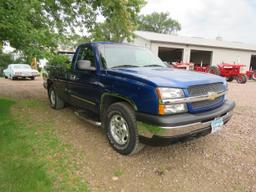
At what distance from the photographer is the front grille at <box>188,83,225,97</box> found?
122 inches

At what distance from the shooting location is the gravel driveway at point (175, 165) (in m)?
2.94

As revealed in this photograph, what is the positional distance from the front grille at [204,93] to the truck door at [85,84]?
181 centimetres

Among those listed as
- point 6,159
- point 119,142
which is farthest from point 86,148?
point 6,159

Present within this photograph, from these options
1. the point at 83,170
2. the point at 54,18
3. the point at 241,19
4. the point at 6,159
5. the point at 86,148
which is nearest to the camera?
the point at 83,170

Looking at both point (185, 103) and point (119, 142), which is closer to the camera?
point (185, 103)

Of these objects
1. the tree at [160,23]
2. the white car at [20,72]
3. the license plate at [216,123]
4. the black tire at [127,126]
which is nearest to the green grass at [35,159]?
the black tire at [127,126]

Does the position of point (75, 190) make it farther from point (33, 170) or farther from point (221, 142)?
point (221, 142)

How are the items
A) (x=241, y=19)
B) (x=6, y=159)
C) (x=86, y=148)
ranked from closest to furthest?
1. (x=6, y=159)
2. (x=86, y=148)
3. (x=241, y=19)

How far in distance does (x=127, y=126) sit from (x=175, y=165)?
98cm

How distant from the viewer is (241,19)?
22.8 m

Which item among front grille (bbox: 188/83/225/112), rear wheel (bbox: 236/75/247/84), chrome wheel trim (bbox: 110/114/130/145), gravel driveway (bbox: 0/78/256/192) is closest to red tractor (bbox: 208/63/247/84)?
rear wheel (bbox: 236/75/247/84)

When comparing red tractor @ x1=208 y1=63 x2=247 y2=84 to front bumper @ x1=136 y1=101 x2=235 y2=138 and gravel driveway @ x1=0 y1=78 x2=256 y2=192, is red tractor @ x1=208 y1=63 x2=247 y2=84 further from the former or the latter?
front bumper @ x1=136 y1=101 x2=235 y2=138

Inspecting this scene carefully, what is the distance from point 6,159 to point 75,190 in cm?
148

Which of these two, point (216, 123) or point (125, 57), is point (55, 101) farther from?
point (216, 123)
